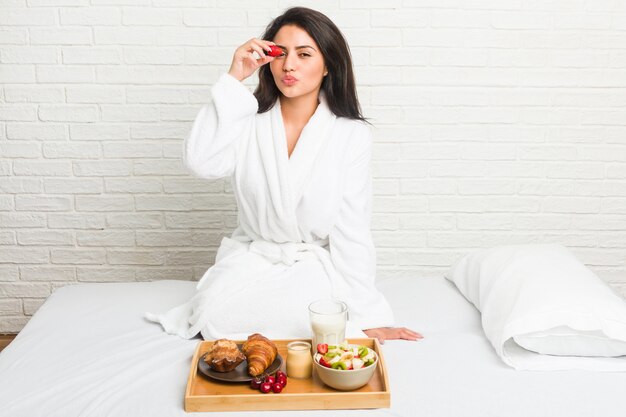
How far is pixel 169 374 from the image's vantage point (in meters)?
1.84

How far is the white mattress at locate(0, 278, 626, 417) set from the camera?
1689 millimetres

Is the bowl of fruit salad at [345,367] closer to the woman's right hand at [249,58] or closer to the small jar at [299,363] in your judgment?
the small jar at [299,363]

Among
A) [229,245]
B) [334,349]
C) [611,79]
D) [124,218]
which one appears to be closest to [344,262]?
[229,245]

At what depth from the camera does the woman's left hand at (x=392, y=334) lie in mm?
2127

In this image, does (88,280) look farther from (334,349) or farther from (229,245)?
(334,349)

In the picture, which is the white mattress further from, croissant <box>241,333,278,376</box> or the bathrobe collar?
the bathrobe collar

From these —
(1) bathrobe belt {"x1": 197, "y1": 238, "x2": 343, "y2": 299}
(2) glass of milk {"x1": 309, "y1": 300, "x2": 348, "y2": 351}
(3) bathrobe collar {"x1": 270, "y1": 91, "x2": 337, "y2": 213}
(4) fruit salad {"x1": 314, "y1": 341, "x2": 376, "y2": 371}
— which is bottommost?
(4) fruit salad {"x1": 314, "y1": 341, "x2": 376, "y2": 371}

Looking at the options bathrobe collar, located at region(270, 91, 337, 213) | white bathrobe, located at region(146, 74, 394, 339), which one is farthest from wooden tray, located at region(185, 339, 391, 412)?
bathrobe collar, located at region(270, 91, 337, 213)

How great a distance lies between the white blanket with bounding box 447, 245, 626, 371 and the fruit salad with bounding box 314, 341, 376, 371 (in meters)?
0.42

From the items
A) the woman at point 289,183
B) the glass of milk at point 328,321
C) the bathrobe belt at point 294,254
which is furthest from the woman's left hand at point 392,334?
the glass of milk at point 328,321

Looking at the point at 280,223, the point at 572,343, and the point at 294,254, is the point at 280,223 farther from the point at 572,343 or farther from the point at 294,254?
the point at 572,343

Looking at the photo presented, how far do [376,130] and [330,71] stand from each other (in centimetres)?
67

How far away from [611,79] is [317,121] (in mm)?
1418

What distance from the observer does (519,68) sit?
9.73 ft
